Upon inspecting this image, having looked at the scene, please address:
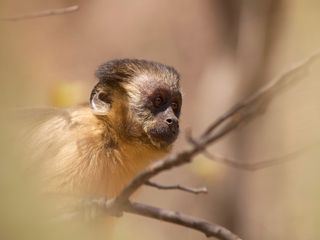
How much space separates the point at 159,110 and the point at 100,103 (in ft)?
0.83

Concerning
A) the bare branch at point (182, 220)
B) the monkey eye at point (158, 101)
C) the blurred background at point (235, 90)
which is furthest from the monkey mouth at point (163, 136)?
the blurred background at point (235, 90)

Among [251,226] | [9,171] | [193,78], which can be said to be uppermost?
[9,171]

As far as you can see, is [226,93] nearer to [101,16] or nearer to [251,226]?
[251,226]

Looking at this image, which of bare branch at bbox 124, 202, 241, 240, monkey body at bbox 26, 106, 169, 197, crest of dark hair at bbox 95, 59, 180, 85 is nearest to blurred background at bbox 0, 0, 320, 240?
crest of dark hair at bbox 95, 59, 180, 85

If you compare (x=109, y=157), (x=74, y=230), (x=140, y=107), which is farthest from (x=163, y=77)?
(x=74, y=230)

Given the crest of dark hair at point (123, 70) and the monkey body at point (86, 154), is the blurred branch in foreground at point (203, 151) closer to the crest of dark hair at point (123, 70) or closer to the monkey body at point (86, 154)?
the monkey body at point (86, 154)

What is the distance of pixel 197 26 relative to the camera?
5926mm

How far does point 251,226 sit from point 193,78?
1.15 meters

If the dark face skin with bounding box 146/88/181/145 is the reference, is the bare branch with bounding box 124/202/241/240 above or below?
above

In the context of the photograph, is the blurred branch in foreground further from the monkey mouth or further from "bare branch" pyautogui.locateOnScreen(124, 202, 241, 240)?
the monkey mouth

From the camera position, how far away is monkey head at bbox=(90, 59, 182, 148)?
10.6ft

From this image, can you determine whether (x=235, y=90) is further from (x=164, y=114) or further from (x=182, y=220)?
(x=182, y=220)

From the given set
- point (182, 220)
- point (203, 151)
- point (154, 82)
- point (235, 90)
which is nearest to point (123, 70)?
point (154, 82)

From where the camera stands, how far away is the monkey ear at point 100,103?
3231mm
